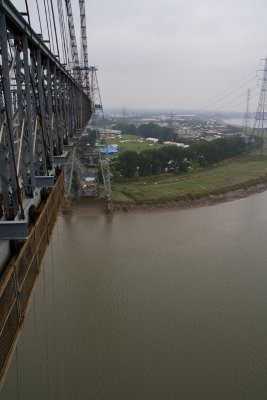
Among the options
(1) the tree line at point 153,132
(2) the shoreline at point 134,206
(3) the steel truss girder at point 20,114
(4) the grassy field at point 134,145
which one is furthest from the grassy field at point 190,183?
(1) the tree line at point 153,132

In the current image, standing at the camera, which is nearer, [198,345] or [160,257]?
[198,345]

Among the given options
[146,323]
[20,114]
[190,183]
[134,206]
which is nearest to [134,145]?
[190,183]

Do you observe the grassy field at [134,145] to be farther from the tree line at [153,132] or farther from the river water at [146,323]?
the river water at [146,323]

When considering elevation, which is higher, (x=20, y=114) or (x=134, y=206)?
(x=20, y=114)

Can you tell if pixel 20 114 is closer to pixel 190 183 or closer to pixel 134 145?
pixel 190 183

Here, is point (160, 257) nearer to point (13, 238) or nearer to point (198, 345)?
point (198, 345)

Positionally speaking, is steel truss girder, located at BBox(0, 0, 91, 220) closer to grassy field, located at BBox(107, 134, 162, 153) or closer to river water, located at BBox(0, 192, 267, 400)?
river water, located at BBox(0, 192, 267, 400)

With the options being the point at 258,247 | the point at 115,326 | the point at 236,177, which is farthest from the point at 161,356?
the point at 236,177
